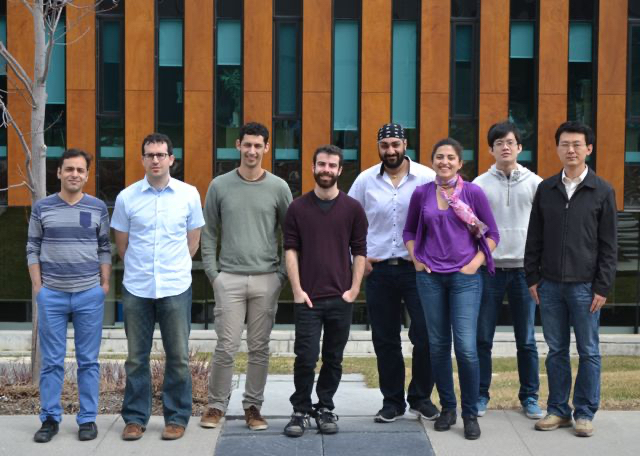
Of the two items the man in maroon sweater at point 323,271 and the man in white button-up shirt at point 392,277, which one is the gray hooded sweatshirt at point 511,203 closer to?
the man in white button-up shirt at point 392,277

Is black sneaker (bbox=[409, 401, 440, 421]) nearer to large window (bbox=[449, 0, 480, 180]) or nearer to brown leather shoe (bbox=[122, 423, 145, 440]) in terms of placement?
brown leather shoe (bbox=[122, 423, 145, 440])

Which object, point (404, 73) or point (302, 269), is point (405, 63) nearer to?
point (404, 73)

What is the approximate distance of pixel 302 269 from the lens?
23.6 feet

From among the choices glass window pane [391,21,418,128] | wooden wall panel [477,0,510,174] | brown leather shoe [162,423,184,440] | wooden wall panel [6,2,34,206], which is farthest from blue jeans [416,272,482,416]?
wooden wall panel [6,2,34,206]

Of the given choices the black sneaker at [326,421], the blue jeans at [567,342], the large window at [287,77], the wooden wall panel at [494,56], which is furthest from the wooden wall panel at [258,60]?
the blue jeans at [567,342]

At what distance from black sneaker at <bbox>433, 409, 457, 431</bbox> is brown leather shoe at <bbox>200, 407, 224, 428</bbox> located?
1685mm

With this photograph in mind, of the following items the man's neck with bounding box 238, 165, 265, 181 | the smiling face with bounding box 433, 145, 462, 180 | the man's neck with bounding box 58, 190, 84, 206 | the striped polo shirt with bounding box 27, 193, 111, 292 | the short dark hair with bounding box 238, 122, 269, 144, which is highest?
the short dark hair with bounding box 238, 122, 269, 144

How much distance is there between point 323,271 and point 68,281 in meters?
1.89

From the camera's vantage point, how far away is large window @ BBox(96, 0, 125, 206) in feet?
67.9

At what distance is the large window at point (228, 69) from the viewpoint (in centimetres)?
2075

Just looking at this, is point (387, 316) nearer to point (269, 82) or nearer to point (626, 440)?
point (626, 440)

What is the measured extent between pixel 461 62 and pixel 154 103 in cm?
676

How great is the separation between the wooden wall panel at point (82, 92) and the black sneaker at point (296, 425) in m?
14.3

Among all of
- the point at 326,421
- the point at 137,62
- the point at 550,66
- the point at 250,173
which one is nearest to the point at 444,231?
the point at 250,173
